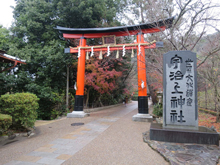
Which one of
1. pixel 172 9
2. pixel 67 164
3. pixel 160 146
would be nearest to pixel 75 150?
pixel 67 164

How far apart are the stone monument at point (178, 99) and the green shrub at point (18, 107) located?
4618mm

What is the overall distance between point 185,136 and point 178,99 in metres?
1.27

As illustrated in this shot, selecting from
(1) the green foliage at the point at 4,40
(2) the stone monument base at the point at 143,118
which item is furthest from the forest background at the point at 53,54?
(2) the stone monument base at the point at 143,118

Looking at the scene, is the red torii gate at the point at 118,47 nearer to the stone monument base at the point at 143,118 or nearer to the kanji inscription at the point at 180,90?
the stone monument base at the point at 143,118

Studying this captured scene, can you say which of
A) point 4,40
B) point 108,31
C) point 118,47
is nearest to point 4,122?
point 118,47

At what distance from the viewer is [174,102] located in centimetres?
529

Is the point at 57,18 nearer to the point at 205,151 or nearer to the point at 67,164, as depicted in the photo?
the point at 67,164

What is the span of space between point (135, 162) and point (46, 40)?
1140cm

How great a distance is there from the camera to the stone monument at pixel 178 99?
493 centimetres

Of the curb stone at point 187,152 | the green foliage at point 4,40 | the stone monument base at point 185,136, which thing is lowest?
the curb stone at point 187,152

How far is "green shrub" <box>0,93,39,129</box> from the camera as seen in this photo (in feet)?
17.3

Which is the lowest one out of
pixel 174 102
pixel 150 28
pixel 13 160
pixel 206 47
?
pixel 13 160

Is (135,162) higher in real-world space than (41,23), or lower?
lower

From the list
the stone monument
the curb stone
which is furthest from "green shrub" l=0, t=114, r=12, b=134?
the stone monument
